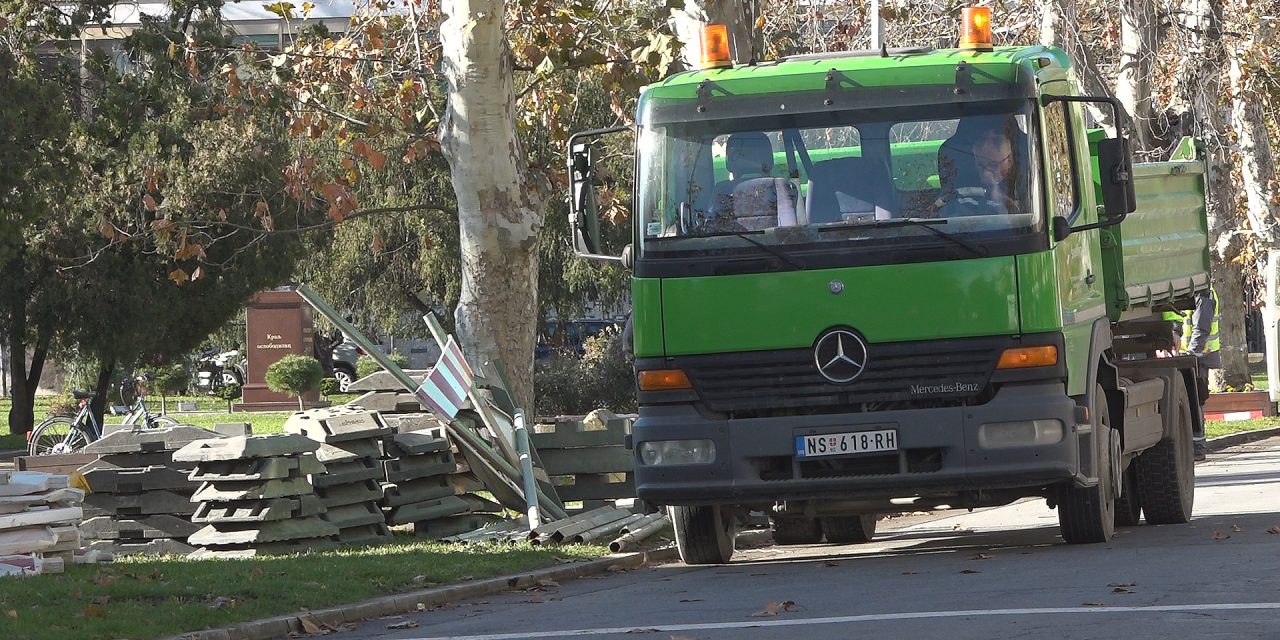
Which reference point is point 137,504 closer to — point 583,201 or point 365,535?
point 365,535

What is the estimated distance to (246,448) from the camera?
13.2 metres

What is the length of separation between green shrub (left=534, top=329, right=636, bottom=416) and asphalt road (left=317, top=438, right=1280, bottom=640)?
1947cm

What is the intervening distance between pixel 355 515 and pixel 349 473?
316 millimetres

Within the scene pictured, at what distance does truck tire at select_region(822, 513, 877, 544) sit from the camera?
47.8 ft

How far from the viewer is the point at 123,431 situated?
14.5m

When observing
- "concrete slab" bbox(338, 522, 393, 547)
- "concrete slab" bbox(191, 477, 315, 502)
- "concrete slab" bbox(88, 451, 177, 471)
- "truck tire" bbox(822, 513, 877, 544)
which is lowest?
"truck tire" bbox(822, 513, 877, 544)

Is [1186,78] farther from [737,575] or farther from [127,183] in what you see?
[127,183]

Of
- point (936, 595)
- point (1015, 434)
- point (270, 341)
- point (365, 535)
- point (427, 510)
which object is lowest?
point (936, 595)

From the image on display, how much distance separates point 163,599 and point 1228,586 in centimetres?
545

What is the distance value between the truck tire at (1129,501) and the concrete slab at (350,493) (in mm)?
5372

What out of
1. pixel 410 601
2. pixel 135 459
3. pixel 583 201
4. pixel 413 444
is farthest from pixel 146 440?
pixel 583 201

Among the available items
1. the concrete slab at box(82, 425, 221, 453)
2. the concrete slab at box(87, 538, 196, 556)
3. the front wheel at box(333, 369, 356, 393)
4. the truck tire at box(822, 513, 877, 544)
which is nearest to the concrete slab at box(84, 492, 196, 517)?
the concrete slab at box(87, 538, 196, 556)

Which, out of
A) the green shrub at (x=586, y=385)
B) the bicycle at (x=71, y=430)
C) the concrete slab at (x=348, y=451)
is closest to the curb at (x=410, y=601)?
the concrete slab at (x=348, y=451)

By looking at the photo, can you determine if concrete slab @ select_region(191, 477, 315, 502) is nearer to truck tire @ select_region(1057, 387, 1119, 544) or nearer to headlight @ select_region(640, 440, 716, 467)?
headlight @ select_region(640, 440, 716, 467)
